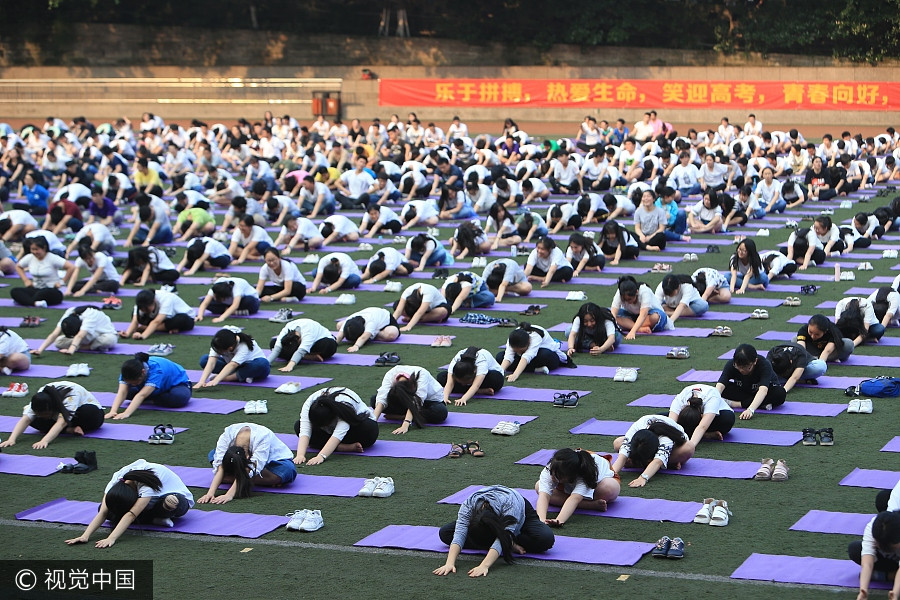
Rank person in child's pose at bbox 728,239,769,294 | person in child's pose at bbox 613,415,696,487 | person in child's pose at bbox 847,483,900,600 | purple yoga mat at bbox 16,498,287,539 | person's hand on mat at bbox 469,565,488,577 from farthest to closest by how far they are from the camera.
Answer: person in child's pose at bbox 728,239,769,294, person in child's pose at bbox 613,415,696,487, purple yoga mat at bbox 16,498,287,539, person's hand on mat at bbox 469,565,488,577, person in child's pose at bbox 847,483,900,600

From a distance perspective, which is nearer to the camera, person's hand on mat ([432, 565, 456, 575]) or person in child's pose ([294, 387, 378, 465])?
person's hand on mat ([432, 565, 456, 575])

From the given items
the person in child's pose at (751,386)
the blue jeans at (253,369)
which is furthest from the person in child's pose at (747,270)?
the blue jeans at (253,369)

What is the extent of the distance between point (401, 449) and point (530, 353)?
2548 millimetres

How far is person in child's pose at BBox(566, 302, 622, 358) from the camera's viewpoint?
13438 millimetres

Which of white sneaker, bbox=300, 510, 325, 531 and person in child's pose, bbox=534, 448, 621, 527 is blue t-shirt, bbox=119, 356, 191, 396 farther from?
person in child's pose, bbox=534, 448, 621, 527

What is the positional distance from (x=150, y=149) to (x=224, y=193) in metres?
7.90

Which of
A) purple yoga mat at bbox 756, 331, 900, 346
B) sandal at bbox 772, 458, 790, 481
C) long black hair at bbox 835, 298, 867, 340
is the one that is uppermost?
long black hair at bbox 835, 298, 867, 340

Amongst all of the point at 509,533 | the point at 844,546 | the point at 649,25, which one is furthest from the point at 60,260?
the point at 649,25

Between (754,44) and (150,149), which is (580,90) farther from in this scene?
(150,149)

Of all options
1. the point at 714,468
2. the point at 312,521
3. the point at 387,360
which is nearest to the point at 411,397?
the point at 387,360

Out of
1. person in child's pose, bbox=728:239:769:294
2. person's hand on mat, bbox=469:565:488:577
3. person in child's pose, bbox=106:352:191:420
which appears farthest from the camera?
person in child's pose, bbox=728:239:769:294

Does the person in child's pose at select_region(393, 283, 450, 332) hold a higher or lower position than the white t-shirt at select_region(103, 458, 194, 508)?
higher

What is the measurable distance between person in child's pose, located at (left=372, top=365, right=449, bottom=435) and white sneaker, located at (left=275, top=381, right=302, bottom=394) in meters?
1.41

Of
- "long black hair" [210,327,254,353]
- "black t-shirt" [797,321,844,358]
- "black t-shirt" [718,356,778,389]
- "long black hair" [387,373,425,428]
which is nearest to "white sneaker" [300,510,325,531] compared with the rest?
"long black hair" [387,373,425,428]
